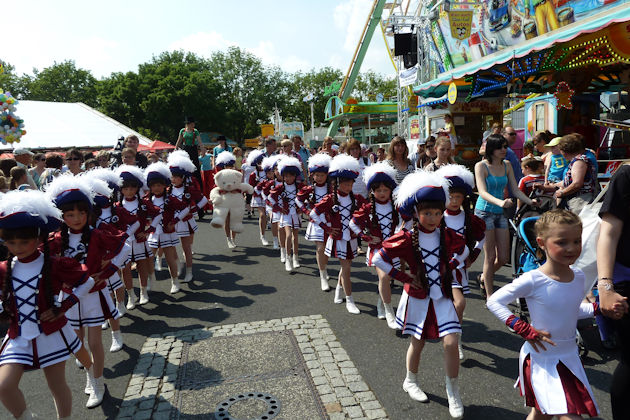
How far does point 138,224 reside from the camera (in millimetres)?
5676

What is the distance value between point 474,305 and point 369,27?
25.5 metres

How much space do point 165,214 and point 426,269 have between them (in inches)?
178

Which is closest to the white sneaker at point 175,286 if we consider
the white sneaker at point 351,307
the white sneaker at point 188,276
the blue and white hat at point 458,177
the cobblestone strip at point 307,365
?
the white sneaker at point 188,276

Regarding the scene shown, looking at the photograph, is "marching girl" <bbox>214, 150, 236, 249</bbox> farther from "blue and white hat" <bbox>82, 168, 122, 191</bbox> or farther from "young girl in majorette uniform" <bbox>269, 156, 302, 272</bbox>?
"blue and white hat" <bbox>82, 168, 122, 191</bbox>

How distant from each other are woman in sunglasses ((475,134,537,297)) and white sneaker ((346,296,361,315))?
159cm

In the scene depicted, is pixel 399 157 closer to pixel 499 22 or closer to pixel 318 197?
pixel 318 197

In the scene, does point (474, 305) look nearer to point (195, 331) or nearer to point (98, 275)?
point (195, 331)

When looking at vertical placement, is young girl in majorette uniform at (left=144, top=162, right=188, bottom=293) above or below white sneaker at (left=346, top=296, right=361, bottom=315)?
above

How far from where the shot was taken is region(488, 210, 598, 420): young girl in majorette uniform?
2361 millimetres

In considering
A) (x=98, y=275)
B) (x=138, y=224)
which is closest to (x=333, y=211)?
(x=138, y=224)

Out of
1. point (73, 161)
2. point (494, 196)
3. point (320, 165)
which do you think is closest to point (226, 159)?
point (73, 161)

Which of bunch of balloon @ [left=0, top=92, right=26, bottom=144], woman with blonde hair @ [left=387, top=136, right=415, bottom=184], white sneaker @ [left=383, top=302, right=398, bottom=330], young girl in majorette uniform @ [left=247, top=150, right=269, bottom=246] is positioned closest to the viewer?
white sneaker @ [left=383, top=302, right=398, bottom=330]

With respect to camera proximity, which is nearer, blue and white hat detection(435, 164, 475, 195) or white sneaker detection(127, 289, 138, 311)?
blue and white hat detection(435, 164, 475, 195)

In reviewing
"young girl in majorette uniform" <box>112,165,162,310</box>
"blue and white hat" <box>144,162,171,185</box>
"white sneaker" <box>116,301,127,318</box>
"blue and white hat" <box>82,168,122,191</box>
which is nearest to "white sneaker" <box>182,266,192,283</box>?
"young girl in majorette uniform" <box>112,165,162,310</box>
